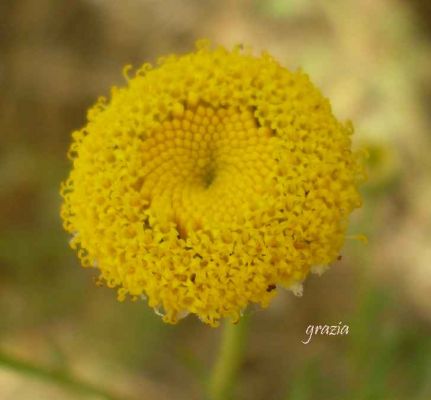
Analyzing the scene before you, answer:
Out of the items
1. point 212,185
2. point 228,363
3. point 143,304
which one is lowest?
point 228,363

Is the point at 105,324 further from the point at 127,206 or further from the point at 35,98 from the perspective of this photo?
the point at 127,206

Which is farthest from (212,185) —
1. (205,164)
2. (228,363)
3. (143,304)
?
(143,304)
